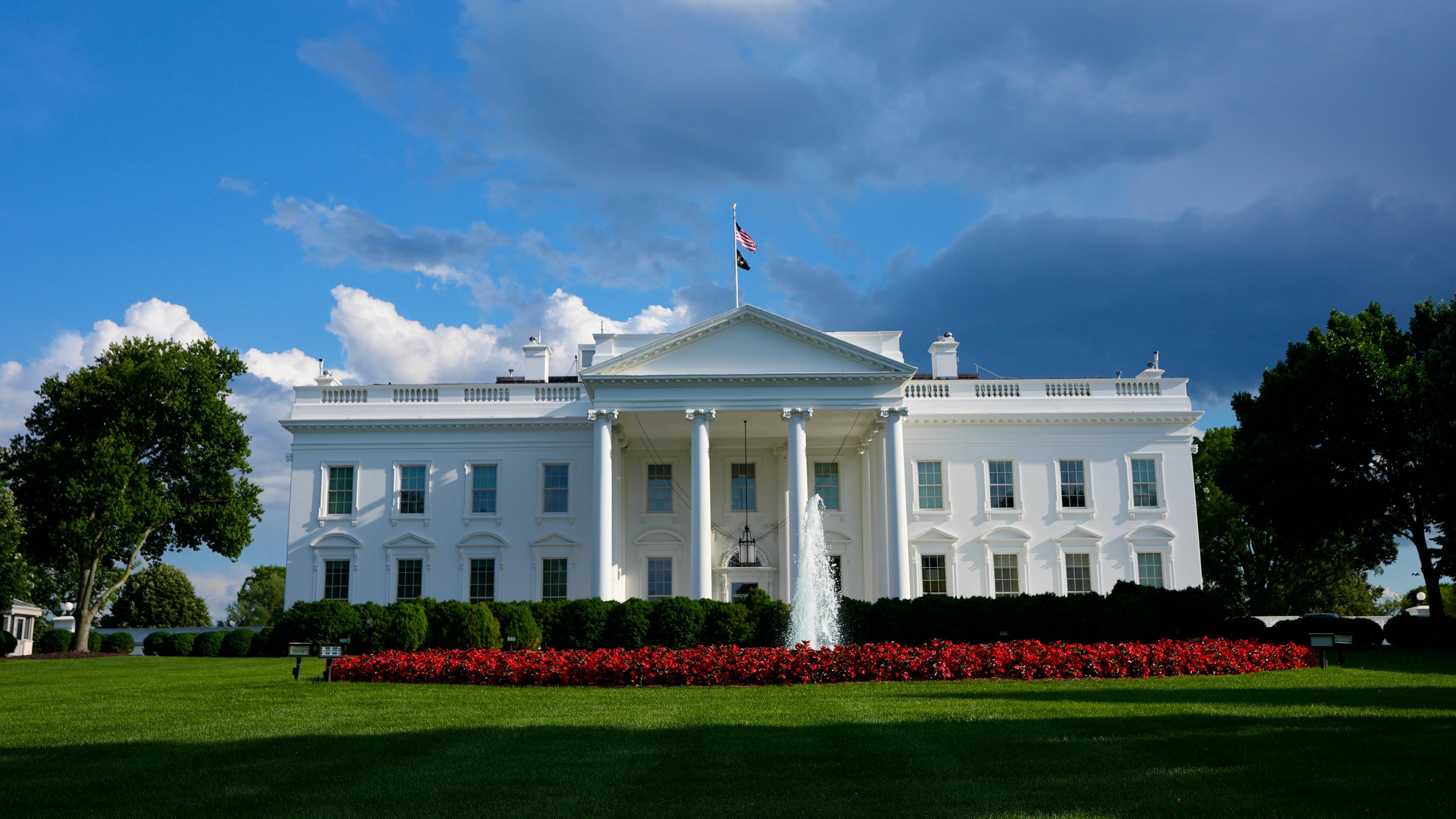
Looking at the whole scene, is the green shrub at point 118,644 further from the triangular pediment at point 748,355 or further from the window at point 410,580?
the triangular pediment at point 748,355

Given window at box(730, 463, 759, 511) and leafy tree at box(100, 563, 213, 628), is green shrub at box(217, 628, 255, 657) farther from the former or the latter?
leafy tree at box(100, 563, 213, 628)

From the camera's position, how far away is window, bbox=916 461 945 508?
36.8 meters

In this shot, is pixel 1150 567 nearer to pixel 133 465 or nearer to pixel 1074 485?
pixel 1074 485

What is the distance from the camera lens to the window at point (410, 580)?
36406 mm

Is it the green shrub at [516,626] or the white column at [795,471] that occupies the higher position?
the white column at [795,471]

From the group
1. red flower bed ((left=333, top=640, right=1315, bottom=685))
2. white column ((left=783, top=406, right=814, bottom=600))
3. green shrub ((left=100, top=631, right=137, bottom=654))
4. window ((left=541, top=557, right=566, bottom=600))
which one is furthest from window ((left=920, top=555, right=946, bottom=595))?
green shrub ((left=100, top=631, right=137, bottom=654))

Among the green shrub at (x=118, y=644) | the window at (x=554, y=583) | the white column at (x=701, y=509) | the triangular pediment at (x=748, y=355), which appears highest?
the triangular pediment at (x=748, y=355)

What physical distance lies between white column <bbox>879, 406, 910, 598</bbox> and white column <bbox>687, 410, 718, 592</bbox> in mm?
5460

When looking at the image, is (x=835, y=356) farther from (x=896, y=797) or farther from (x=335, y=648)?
(x=896, y=797)

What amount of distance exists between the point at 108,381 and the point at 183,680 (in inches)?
787

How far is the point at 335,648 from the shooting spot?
17.8m

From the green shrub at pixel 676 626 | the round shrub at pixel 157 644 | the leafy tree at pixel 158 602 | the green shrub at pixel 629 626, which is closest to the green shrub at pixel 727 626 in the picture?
the green shrub at pixel 676 626

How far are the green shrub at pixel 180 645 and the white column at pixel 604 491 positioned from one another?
12.8 meters

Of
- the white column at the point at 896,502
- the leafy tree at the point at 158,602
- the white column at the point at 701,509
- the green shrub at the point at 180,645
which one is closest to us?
the white column at the point at 701,509
